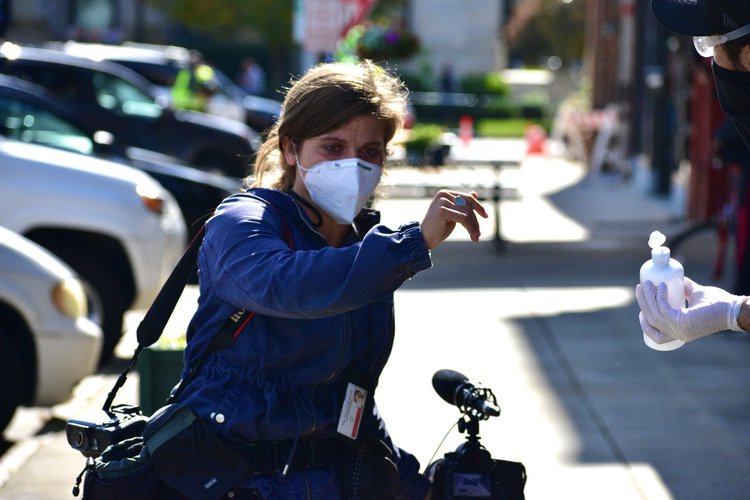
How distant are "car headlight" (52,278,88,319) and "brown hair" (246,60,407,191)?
3.69m

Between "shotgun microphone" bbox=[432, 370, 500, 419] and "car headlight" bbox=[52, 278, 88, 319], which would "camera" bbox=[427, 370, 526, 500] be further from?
"car headlight" bbox=[52, 278, 88, 319]

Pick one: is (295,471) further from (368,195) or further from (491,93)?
(491,93)

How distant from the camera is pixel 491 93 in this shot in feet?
163

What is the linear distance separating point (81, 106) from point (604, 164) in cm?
1106

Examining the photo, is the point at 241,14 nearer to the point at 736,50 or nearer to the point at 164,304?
the point at 164,304

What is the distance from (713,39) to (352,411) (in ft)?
3.72

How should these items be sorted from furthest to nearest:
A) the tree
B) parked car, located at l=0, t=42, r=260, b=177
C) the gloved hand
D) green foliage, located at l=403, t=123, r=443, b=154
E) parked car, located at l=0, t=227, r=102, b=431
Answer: the tree, green foliage, located at l=403, t=123, r=443, b=154, parked car, located at l=0, t=42, r=260, b=177, parked car, located at l=0, t=227, r=102, b=431, the gloved hand

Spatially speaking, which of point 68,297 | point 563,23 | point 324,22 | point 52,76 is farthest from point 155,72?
point 563,23

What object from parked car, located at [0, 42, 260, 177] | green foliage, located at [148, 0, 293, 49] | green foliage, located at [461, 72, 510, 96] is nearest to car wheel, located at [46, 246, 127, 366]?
parked car, located at [0, 42, 260, 177]

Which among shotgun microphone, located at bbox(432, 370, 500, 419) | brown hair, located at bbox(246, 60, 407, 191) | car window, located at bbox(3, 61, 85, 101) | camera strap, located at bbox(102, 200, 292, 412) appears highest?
brown hair, located at bbox(246, 60, 407, 191)

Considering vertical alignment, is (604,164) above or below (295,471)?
below

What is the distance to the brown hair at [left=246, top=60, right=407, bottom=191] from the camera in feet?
9.83

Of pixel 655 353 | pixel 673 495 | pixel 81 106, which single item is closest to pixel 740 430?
pixel 673 495

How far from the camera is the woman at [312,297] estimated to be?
8.80ft
